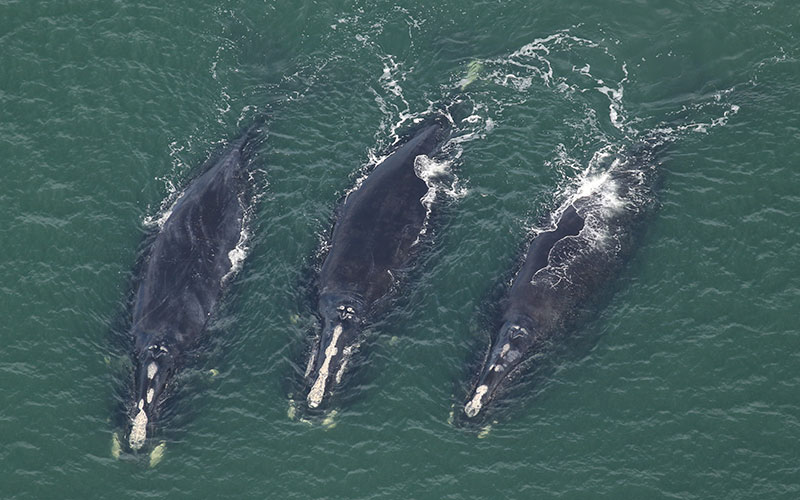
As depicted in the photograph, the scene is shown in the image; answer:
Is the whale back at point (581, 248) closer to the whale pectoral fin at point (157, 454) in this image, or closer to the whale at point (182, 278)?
the whale at point (182, 278)

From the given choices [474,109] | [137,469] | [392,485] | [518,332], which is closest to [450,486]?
[392,485]

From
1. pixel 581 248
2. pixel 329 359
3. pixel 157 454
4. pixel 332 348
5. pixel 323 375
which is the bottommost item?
pixel 157 454

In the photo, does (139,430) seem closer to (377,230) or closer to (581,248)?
(377,230)

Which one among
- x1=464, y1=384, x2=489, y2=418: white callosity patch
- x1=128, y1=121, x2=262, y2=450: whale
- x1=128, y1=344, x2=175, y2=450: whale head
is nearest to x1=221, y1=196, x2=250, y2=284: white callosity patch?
x1=128, y1=121, x2=262, y2=450: whale

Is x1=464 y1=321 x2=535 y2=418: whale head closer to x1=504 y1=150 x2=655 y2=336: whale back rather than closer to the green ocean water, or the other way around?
x1=504 y1=150 x2=655 y2=336: whale back

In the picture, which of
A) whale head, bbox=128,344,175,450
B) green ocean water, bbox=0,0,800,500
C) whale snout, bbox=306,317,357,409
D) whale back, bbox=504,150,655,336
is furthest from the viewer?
whale back, bbox=504,150,655,336

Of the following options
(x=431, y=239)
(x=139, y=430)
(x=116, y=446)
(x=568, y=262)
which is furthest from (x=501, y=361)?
(x=116, y=446)

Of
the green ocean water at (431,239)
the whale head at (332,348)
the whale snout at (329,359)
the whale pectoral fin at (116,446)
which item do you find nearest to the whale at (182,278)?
the whale pectoral fin at (116,446)
